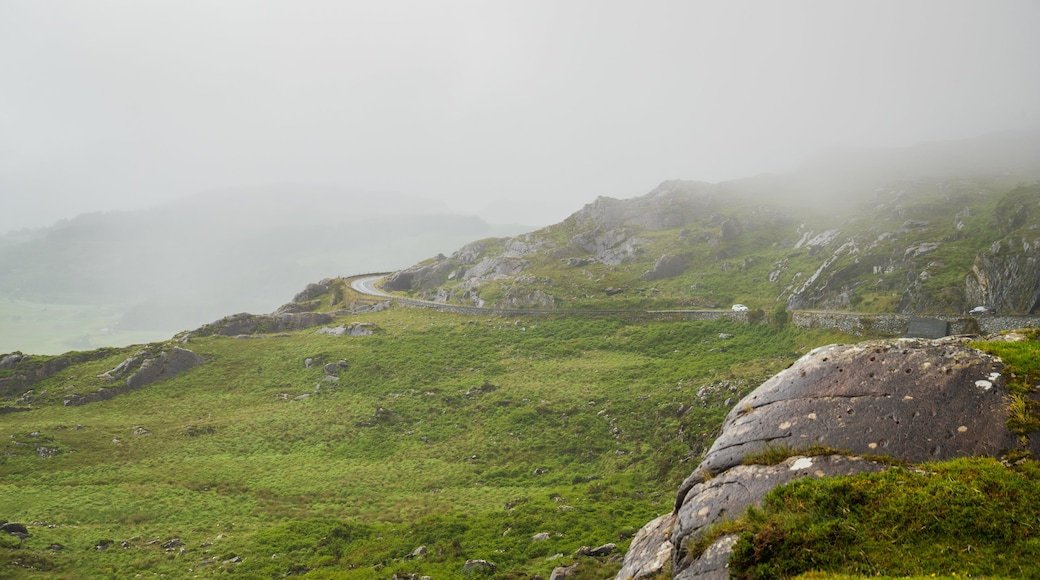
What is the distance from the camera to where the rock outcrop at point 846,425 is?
9859 millimetres

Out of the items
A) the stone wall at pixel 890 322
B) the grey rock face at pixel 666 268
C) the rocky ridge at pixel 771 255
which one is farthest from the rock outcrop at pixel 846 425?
the grey rock face at pixel 666 268

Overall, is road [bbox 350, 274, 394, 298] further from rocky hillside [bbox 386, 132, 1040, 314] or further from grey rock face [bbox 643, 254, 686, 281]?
grey rock face [bbox 643, 254, 686, 281]

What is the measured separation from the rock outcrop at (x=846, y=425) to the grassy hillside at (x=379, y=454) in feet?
27.3

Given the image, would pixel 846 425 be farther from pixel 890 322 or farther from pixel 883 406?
pixel 890 322

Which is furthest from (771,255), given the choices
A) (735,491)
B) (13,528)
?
(13,528)

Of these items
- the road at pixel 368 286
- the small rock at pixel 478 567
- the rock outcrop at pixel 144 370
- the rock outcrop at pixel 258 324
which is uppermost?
the road at pixel 368 286

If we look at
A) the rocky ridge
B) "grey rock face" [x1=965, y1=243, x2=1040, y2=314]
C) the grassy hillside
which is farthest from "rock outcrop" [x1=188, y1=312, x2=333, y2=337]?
"grey rock face" [x1=965, y1=243, x2=1040, y2=314]

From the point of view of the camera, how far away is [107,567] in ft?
78.8

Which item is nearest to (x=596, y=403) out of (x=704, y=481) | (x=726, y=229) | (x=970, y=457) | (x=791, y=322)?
(x=791, y=322)

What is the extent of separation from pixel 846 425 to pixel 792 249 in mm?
86909

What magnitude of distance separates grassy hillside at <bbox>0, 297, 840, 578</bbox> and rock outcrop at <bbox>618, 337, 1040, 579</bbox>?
833 centimetres

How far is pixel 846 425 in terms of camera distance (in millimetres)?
11180

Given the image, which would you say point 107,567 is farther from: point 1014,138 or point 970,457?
point 1014,138

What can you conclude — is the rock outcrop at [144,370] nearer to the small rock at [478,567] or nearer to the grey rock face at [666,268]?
the small rock at [478,567]
